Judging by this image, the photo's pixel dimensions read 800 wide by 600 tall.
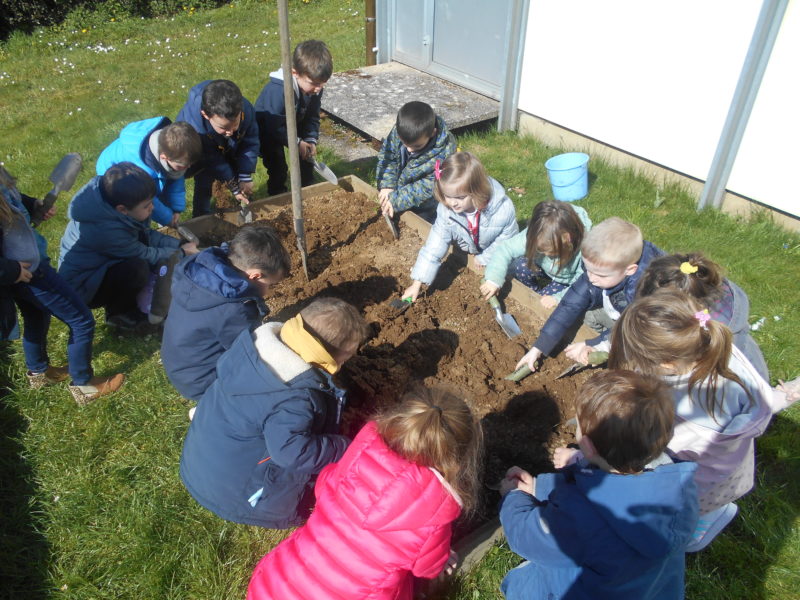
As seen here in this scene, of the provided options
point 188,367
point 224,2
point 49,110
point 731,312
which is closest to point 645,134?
point 731,312

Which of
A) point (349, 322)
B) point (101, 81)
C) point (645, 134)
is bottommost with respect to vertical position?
point (101, 81)

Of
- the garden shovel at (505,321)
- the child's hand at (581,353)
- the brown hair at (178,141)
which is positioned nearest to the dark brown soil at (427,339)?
the garden shovel at (505,321)

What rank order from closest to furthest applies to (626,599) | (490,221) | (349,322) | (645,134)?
(626,599)
(349,322)
(490,221)
(645,134)

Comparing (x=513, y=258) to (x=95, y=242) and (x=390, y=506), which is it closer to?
(x=390, y=506)

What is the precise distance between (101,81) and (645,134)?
766cm

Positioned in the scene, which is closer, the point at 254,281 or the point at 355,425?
the point at 254,281

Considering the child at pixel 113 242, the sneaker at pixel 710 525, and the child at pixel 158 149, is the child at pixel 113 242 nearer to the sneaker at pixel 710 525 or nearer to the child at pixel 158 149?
the child at pixel 158 149

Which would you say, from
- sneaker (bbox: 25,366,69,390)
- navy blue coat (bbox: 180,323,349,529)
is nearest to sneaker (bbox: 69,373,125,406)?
sneaker (bbox: 25,366,69,390)

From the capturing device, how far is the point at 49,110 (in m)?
7.52

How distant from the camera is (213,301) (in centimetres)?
263

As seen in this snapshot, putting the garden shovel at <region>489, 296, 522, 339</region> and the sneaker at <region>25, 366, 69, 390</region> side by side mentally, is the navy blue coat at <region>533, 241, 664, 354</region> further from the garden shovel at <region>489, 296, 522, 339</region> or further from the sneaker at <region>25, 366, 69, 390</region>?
the sneaker at <region>25, 366, 69, 390</region>

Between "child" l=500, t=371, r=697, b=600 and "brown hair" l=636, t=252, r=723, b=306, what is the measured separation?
73cm

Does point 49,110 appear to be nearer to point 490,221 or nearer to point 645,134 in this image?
point 490,221

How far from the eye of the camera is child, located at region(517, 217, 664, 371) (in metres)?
2.88
